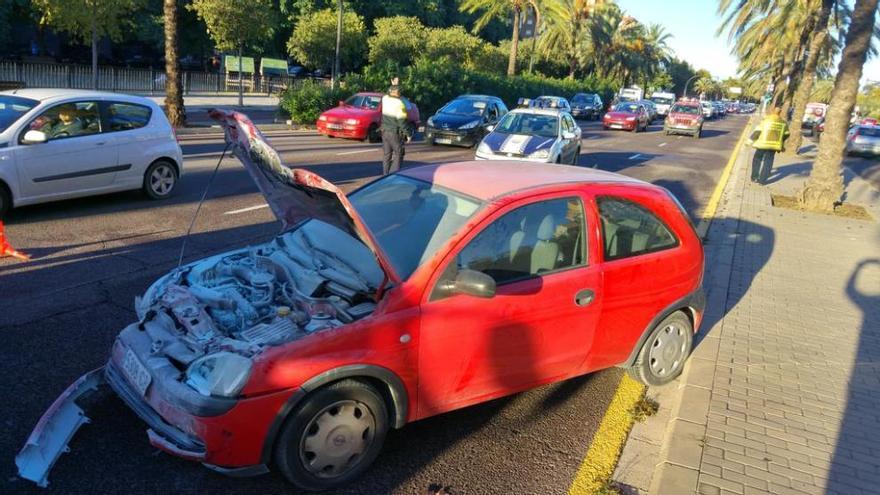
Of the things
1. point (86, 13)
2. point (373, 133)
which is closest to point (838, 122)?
point (373, 133)

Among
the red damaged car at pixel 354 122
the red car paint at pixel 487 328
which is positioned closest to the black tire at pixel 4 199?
the red car paint at pixel 487 328

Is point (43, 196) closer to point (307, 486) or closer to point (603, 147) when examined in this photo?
point (307, 486)

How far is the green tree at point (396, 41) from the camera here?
37688mm

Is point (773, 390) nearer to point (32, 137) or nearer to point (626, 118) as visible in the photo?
point (32, 137)

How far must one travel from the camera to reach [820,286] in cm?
766

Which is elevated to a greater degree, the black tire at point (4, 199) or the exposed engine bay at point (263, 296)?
the exposed engine bay at point (263, 296)

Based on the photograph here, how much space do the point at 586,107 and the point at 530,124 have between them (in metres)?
29.9

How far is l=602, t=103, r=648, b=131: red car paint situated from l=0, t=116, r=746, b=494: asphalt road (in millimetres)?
27017

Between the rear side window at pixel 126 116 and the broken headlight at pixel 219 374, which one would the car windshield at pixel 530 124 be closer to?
the rear side window at pixel 126 116

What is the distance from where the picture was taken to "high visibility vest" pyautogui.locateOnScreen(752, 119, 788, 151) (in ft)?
47.9

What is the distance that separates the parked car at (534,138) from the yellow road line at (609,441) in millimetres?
7925

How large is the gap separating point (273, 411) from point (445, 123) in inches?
683

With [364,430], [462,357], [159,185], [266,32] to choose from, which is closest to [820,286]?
[462,357]

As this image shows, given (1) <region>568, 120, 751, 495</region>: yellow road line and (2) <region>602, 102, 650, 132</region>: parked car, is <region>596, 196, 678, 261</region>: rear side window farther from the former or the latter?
(2) <region>602, 102, 650, 132</region>: parked car
